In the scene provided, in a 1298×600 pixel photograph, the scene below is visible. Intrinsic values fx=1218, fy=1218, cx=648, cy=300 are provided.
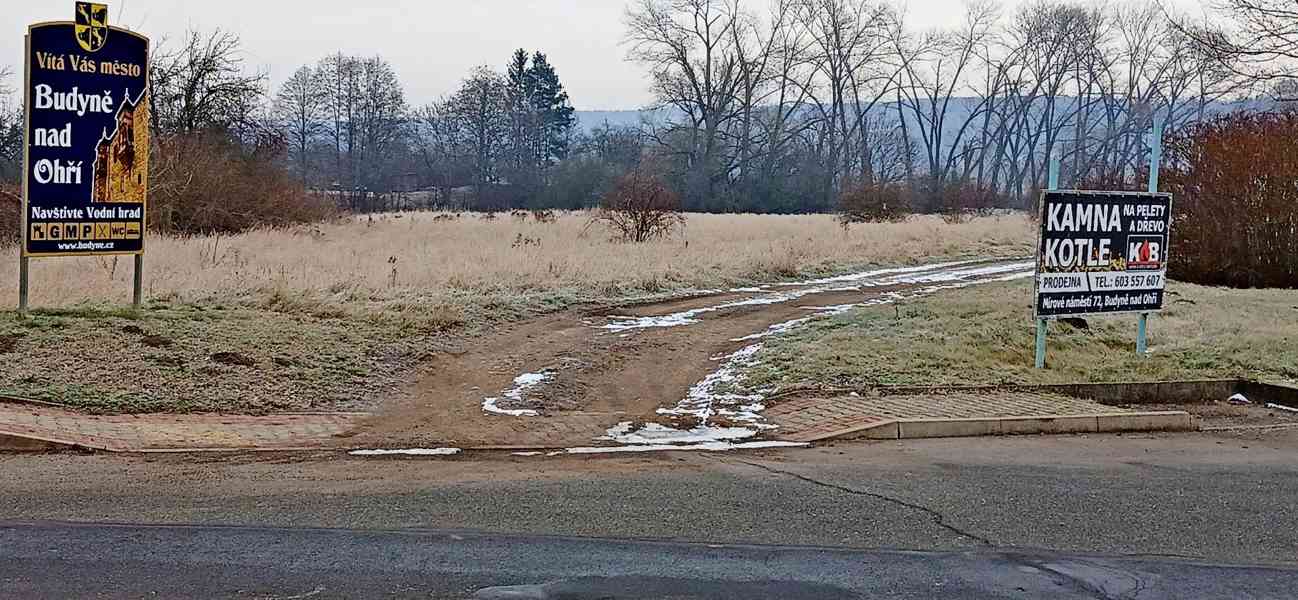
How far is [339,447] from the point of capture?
859 centimetres

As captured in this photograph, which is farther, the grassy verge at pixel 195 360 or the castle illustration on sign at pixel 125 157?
the castle illustration on sign at pixel 125 157

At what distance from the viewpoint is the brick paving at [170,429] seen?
8406 millimetres

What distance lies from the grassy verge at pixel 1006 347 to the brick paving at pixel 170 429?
166 inches

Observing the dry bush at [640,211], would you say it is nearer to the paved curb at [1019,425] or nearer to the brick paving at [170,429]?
the paved curb at [1019,425]

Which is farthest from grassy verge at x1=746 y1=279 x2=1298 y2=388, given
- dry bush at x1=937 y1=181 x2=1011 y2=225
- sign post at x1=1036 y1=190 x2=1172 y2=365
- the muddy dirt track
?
dry bush at x1=937 y1=181 x2=1011 y2=225

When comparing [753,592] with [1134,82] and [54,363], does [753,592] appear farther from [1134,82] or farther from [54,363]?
[1134,82]

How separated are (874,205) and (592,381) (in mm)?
39439

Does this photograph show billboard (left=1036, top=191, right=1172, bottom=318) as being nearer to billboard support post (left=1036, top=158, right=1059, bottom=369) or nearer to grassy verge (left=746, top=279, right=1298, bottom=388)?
billboard support post (left=1036, top=158, right=1059, bottom=369)

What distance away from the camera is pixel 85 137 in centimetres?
1225

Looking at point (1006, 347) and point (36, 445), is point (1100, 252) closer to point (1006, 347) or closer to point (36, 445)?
point (1006, 347)

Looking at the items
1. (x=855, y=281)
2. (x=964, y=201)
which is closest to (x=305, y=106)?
(x=964, y=201)

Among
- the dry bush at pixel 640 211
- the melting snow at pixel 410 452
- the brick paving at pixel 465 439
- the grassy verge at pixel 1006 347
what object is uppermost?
the dry bush at pixel 640 211

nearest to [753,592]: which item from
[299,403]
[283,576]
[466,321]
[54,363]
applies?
[283,576]

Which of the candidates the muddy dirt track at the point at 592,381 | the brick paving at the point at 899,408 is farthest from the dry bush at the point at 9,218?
the brick paving at the point at 899,408
